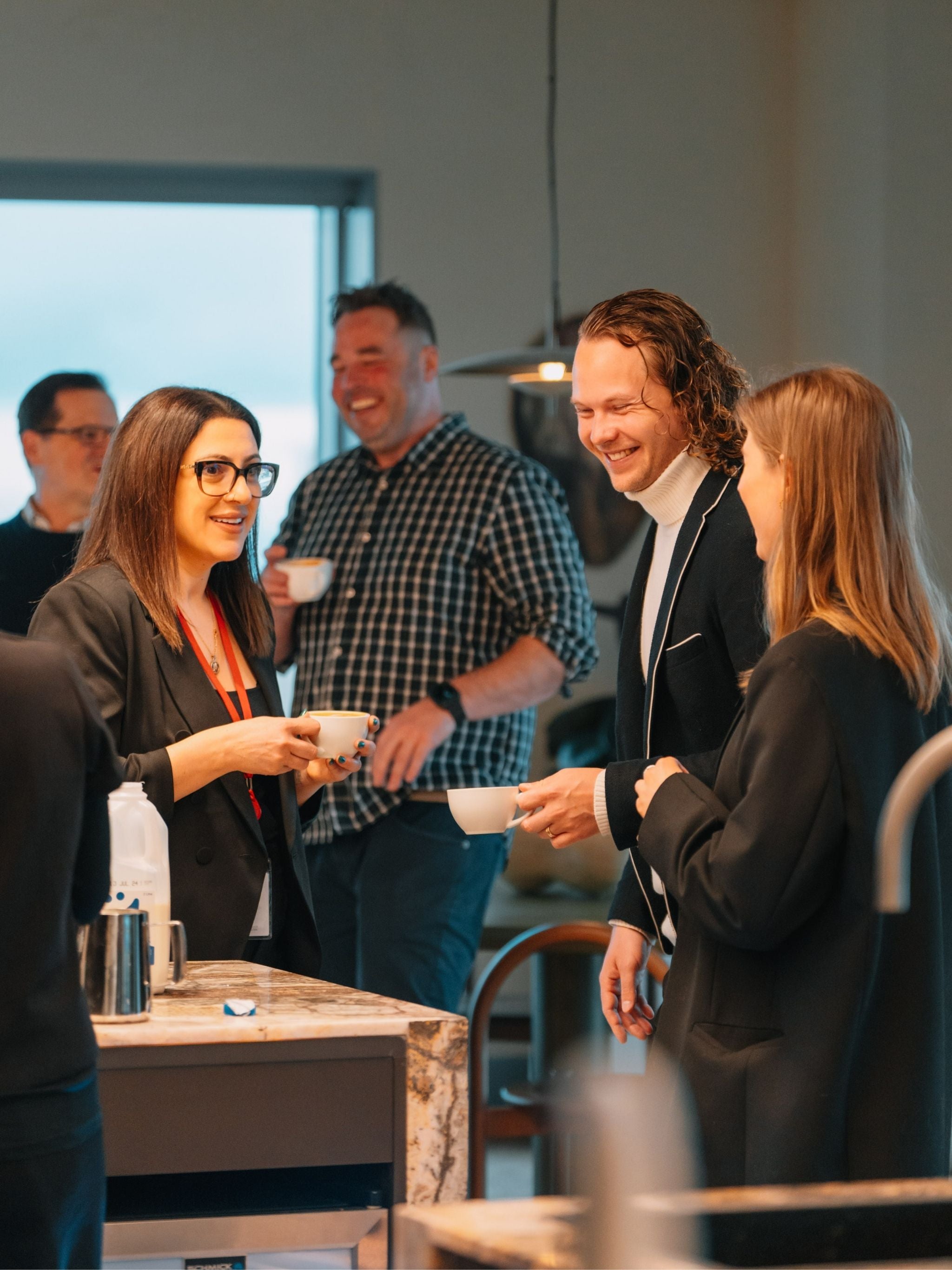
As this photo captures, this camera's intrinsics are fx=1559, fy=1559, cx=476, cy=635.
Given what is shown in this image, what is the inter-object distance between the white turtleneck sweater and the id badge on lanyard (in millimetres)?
485

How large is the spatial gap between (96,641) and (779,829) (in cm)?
101

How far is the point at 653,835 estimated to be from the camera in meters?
1.74

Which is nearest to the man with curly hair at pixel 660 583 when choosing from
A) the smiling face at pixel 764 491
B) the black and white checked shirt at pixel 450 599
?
the smiling face at pixel 764 491

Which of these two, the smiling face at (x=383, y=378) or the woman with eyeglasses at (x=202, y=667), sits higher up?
the smiling face at (x=383, y=378)

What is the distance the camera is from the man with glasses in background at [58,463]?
11.7 ft

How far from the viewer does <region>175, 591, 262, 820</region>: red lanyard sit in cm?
226

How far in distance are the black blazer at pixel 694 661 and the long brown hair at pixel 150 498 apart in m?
0.68

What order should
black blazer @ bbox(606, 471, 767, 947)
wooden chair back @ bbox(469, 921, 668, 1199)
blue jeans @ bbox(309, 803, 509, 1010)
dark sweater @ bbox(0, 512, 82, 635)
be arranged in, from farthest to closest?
1. dark sweater @ bbox(0, 512, 82, 635)
2. blue jeans @ bbox(309, 803, 509, 1010)
3. wooden chair back @ bbox(469, 921, 668, 1199)
4. black blazer @ bbox(606, 471, 767, 947)

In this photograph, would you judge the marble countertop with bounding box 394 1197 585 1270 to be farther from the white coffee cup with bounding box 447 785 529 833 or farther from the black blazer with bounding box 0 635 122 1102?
the white coffee cup with bounding box 447 785 529 833

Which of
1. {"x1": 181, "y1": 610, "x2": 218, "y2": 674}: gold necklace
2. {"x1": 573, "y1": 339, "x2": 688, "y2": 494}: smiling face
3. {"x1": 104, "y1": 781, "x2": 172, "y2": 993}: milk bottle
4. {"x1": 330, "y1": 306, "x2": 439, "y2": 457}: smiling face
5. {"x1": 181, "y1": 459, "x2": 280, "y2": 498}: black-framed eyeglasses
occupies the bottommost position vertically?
{"x1": 104, "y1": 781, "x2": 172, "y2": 993}: milk bottle

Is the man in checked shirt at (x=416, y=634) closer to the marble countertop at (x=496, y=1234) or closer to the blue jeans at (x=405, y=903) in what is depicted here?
the blue jeans at (x=405, y=903)

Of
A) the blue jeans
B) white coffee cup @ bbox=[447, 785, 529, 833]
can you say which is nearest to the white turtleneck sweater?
white coffee cup @ bbox=[447, 785, 529, 833]

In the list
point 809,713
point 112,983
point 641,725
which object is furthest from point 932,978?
point 112,983

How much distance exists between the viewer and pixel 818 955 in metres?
1.61
